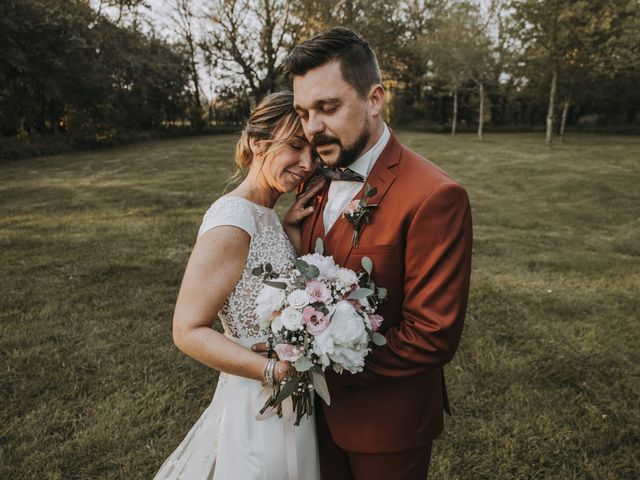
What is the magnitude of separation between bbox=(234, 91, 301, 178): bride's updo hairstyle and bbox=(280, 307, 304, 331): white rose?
100cm

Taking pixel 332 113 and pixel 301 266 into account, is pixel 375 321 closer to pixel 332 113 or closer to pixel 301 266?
pixel 301 266

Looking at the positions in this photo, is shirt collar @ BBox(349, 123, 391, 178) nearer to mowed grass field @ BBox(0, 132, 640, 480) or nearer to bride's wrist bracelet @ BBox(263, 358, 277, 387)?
bride's wrist bracelet @ BBox(263, 358, 277, 387)

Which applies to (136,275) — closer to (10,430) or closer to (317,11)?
(10,430)

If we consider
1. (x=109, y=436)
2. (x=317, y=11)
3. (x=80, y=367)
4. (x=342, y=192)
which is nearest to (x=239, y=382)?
(x=342, y=192)

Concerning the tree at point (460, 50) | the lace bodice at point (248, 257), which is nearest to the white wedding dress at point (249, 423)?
the lace bodice at point (248, 257)

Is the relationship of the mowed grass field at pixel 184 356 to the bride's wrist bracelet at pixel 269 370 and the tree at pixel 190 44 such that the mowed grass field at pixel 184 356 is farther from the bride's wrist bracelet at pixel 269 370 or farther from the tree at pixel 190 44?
the tree at pixel 190 44

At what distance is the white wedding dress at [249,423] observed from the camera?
2.06 metres

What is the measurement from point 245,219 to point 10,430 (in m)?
3.16

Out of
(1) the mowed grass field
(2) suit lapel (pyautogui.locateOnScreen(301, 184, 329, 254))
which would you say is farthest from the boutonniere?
(1) the mowed grass field

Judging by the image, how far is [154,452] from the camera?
3500 millimetres

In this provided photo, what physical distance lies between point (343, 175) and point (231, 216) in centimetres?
58

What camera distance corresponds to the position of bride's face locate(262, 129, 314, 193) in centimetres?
231

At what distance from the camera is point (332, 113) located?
205 centimetres

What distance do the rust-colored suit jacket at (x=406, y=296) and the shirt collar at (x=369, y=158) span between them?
47 mm
